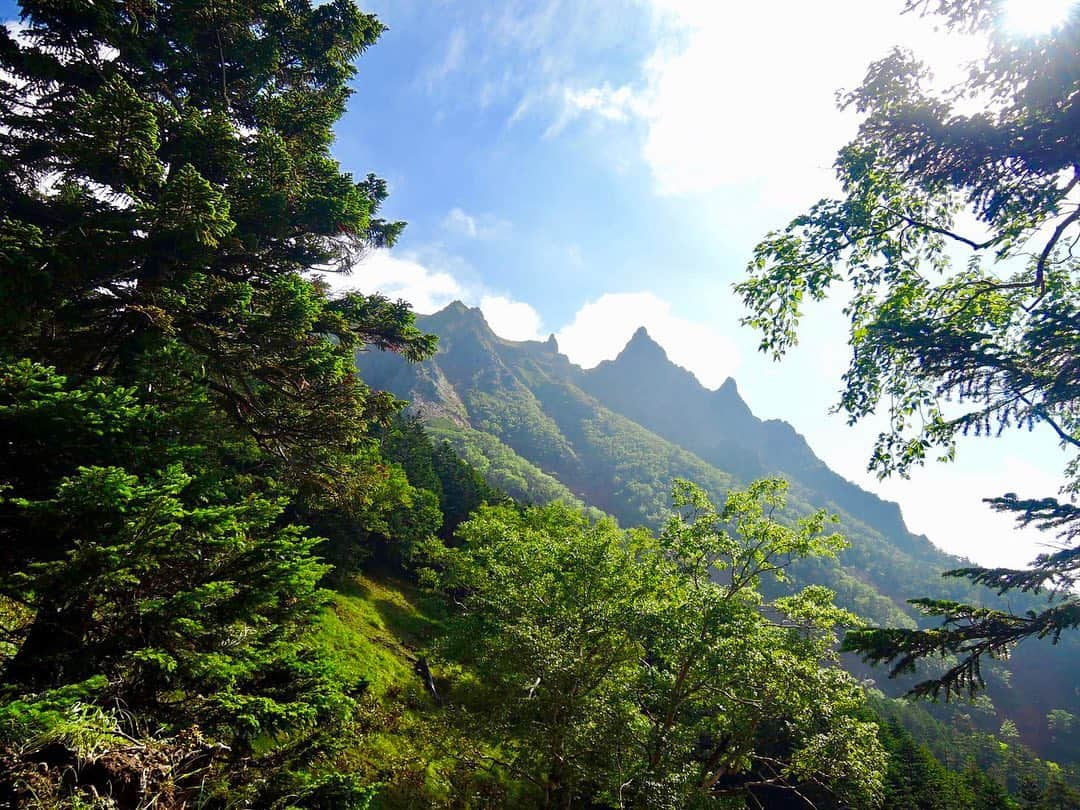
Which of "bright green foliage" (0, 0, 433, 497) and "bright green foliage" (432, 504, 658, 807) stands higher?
"bright green foliage" (0, 0, 433, 497)

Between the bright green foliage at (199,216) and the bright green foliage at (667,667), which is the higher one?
the bright green foliage at (199,216)

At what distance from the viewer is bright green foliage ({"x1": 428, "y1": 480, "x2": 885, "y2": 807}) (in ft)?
30.9

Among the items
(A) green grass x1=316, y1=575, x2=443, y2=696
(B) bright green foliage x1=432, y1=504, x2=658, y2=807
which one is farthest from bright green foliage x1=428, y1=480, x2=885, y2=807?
(A) green grass x1=316, y1=575, x2=443, y2=696

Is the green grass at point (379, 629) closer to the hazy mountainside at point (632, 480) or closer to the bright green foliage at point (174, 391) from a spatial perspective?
the bright green foliage at point (174, 391)

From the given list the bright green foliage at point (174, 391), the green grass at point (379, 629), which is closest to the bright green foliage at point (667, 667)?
the green grass at point (379, 629)

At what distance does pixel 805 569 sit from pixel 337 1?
150 m

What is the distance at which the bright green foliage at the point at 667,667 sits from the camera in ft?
30.9

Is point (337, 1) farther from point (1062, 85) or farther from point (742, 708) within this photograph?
point (742, 708)

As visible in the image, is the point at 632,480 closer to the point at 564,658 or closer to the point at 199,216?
the point at 564,658

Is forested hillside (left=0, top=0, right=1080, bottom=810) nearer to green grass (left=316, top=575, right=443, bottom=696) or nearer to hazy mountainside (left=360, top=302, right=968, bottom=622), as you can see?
green grass (left=316, top=575, right=443, bottom=696)

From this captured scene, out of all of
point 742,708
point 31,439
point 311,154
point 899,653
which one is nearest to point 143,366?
point 31,439

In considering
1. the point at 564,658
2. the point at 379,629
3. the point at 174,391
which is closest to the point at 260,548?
the point at 174,391

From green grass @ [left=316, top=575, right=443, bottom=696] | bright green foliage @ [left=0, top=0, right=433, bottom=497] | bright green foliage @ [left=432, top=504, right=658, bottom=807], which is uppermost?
bright green foliage @ [left=0, top=0, right=433, bottom=497]

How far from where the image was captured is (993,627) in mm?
4203
